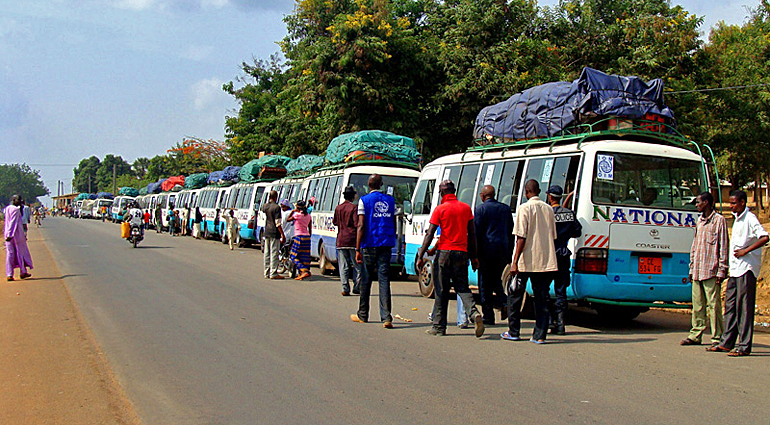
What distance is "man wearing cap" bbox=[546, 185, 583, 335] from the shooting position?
8359 mm

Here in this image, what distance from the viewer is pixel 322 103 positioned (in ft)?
85.3

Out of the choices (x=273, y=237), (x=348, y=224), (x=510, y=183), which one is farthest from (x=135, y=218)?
(x=510, y=183)

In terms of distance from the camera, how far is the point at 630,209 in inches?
341

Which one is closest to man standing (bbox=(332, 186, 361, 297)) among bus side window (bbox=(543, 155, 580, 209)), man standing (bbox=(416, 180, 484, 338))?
man standing (bbox=(416, 180, 484, 338))

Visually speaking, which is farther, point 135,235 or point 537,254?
point 135,235

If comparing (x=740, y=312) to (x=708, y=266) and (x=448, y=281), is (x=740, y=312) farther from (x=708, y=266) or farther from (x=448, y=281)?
(x=448, y=281)

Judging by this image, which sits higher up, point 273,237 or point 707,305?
point 273,237

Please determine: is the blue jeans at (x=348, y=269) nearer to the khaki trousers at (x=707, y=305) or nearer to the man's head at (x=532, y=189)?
the man's head at (x=532, y=189)

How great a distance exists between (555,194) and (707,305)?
2.14 meters

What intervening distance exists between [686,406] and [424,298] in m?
6.84

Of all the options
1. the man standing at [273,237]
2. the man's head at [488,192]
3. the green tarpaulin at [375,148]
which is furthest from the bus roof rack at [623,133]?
the man standing at [273,237]

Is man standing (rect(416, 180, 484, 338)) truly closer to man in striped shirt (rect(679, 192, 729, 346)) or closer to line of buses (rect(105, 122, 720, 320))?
line of buses (rect(105, 122, 720, 320))

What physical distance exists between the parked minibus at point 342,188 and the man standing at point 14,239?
21.4ft

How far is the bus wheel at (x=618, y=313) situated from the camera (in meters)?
9.78
